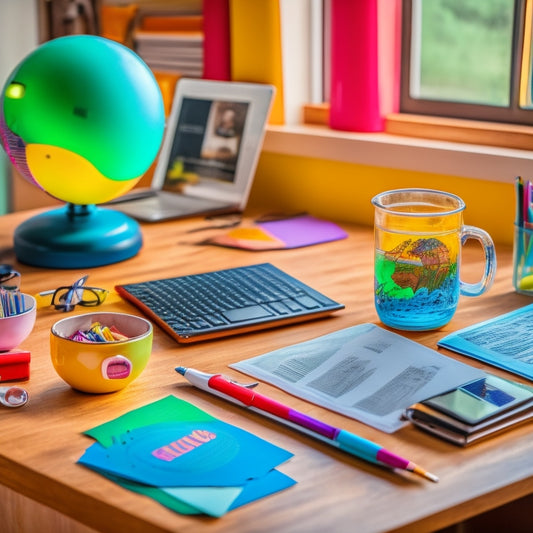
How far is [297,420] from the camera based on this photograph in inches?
34.5

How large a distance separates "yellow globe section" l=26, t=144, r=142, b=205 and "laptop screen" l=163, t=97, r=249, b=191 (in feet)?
1.19

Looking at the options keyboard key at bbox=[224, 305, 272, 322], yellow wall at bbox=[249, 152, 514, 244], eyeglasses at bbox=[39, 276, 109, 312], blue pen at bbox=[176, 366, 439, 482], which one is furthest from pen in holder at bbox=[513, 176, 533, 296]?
eyeglasses at bbox=[39, 276, 109, 312]

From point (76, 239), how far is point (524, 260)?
70 cm

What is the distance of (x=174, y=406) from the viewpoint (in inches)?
36.8

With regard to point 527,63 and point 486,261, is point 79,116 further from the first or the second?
point 527,63

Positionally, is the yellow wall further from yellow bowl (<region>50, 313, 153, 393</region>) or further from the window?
yellow bowl (<region>50, 313, 153, 393</region>)

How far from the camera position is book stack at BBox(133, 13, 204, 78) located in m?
2.15

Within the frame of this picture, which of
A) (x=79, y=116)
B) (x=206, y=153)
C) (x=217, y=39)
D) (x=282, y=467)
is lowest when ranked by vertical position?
(x=282, y=467)

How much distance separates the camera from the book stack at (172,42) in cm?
215

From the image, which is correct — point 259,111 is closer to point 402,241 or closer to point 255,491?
point 402,241

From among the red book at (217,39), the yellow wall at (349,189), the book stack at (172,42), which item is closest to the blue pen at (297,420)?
the yellow wall at (349,189)

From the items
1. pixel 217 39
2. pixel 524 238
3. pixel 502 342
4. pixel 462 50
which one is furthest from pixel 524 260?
pixel 462 50

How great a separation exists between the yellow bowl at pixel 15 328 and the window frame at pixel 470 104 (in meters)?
1.00

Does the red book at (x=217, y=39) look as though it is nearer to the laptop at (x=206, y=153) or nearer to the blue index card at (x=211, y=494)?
the laptop at (x=206, y=153)
